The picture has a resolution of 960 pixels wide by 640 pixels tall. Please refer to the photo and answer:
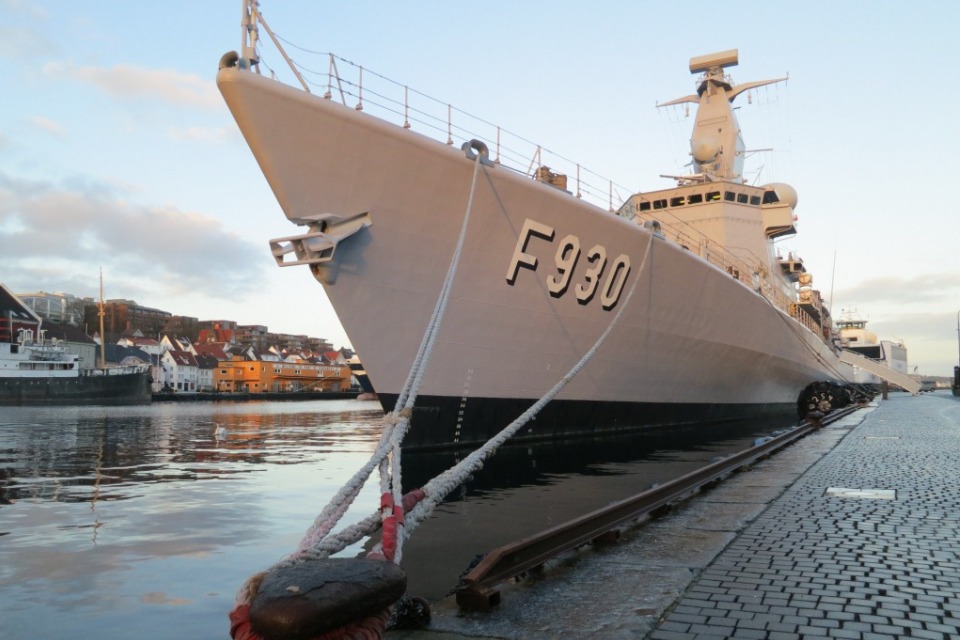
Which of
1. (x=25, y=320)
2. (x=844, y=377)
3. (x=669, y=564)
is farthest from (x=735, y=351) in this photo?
(x=25, y=320)

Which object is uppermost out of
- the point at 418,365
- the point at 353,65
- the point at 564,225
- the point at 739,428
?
the point at 353,65

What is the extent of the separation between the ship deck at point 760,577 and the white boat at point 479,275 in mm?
5020

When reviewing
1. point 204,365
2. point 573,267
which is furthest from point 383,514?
point 204,365

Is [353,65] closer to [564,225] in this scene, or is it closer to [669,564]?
[564,225]

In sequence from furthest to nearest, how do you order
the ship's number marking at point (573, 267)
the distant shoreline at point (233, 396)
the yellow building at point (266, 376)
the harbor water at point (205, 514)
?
the yellow building at point (266, 376)
the distant shoreline at point (233, 396)
the ship's number marking at point (573, 267)
the harbor water at point (205, 514)

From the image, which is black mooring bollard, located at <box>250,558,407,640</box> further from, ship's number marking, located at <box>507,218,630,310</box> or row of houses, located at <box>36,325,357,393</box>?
row of houses, located at <box>36,325,357,393</box>

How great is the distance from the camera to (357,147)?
30.3ft

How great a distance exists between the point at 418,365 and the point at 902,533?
4145mm

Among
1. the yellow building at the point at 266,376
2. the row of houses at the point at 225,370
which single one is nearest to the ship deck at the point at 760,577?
the row of houses at the point at 225,370

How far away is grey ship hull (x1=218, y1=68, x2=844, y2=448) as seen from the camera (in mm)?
9094

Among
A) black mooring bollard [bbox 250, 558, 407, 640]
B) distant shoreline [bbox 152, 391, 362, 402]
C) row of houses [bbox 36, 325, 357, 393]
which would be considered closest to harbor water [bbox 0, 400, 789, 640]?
black mooring bollard [bbox 250, 558, 407, 640]

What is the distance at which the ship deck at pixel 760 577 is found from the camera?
306 cm

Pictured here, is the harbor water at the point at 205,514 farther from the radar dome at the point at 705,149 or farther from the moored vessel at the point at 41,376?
the moored vessel at the point at 41,376

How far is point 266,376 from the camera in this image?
82.3 meters
